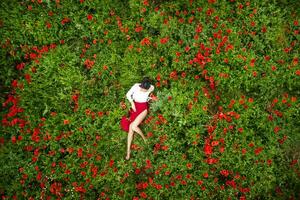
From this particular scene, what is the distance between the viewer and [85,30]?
29.8 feet

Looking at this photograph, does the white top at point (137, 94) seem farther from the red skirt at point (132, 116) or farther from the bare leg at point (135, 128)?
the bare leg at point (135, 128)

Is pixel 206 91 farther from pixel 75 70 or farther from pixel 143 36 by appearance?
pixel 75 70

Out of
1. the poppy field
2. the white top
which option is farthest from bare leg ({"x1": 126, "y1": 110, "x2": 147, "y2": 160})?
the white top

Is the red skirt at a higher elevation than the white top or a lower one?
lower

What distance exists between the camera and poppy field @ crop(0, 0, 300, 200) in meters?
8.45

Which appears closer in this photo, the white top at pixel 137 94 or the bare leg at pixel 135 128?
the white top at pixel 137 94

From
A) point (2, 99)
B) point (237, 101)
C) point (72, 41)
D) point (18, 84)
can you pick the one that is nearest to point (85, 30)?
point (72, 41)

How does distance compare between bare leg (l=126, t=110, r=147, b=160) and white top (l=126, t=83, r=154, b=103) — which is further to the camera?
bare leg (l=126, t=110, r=147, b=160)

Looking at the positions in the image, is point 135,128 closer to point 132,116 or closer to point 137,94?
point 132,116

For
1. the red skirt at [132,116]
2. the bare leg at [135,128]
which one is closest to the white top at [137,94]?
the red skirt at [132,116]

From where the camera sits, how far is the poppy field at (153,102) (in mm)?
8445

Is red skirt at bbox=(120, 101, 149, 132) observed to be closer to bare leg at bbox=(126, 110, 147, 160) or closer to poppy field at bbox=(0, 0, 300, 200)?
bare leg at bbox=(126, 110, 147, 160)

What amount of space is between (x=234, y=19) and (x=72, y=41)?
16.4 feet

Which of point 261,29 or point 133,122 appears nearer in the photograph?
point 133,122
